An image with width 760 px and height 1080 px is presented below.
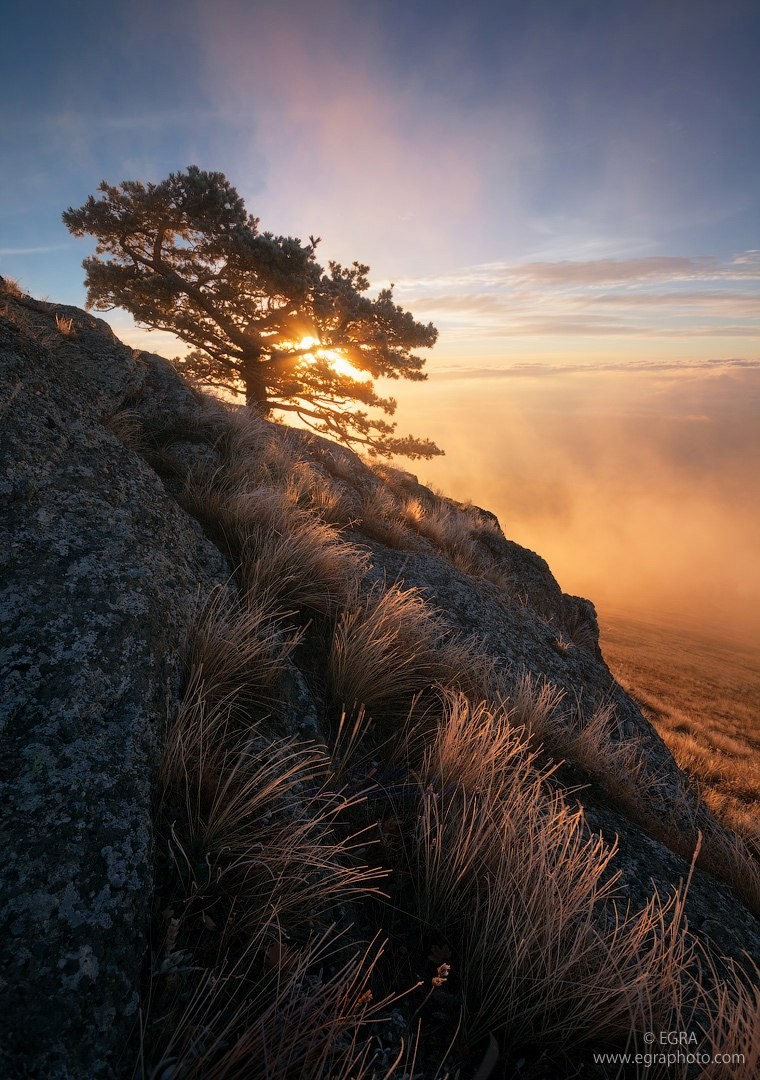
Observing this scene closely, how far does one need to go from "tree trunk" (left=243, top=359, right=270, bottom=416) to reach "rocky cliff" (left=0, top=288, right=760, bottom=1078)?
8.28 metres

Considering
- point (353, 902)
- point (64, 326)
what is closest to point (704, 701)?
point (353, 902)

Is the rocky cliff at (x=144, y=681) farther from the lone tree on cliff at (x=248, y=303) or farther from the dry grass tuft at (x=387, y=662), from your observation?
the lone tree on cliff at (x=248, y=303)

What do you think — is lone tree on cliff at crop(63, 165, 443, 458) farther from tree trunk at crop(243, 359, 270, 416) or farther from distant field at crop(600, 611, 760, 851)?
distant field at crop(600, 611, 760, 851)

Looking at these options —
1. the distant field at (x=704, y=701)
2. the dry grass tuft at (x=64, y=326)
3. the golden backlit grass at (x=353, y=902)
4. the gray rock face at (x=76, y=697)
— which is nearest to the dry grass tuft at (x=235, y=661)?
the golden backlit grass at (x=353, y=902)

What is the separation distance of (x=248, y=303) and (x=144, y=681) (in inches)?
496

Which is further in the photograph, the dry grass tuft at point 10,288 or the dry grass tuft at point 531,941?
the dry grass tuft at point 10,288

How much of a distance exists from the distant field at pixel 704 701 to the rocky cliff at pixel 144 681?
7.35 ft

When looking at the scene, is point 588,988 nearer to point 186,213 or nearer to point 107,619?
point 107,619

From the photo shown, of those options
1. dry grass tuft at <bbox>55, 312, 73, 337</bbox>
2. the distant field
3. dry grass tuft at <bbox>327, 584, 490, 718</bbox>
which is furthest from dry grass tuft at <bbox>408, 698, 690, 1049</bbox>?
dry grass tuft at <bbox>55, 312, 73, 337</bbox>

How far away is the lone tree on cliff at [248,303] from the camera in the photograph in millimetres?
10766

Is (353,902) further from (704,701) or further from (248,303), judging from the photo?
(704,701)

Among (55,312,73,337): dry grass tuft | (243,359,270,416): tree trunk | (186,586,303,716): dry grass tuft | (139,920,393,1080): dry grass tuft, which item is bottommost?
(139,920,393,1080): dry grass tuft

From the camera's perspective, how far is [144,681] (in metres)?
1.81

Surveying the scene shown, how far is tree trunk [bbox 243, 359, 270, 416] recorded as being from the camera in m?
13.6
